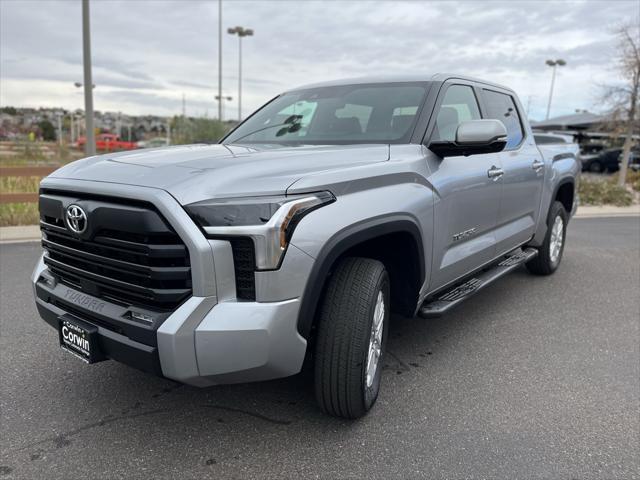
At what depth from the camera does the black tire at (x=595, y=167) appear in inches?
1146

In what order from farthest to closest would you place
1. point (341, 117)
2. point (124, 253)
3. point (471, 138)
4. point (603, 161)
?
1. point (603, 161)
2. point (341, 117)
3. point (471, 138)
4. point (124, 253)

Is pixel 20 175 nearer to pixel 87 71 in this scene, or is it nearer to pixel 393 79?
pixel 87 71

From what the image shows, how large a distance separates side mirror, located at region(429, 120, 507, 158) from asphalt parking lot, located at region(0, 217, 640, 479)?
139 centimetres

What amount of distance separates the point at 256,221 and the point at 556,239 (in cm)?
466

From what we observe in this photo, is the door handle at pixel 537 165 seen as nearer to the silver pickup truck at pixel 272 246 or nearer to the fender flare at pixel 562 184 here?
the fender flare at pixel 562 184

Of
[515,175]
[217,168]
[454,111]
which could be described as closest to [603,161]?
[515,175]

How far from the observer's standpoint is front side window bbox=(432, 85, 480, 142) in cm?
348

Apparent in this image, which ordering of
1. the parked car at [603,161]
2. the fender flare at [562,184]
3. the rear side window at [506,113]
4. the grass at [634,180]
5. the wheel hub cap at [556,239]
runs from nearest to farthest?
the rear side window at [506,113]
the fender flare at [562,184]
the wheel hub cap at [556,239]
the grass at [634,180]
the parked car at [603,161]

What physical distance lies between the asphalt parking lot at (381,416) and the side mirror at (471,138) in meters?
1.39

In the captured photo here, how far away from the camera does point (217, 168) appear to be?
2.36 m

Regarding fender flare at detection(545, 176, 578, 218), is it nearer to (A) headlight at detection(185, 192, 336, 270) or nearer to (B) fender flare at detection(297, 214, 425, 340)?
(B) fender flare at detection(297, 214, 425, 340)

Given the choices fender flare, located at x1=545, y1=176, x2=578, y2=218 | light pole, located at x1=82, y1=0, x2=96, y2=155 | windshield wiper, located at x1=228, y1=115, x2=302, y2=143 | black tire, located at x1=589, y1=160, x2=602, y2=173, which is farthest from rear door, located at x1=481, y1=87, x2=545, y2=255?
black tire, located at x1=589, y1=160, x2=602, y2=173

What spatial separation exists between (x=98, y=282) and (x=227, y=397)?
1.02 m

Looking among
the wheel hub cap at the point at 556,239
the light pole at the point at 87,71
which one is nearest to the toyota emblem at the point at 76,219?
the wheel hub cap at the point at 556,239
